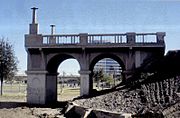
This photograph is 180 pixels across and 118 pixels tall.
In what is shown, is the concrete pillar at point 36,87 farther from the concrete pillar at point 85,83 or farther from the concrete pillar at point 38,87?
the concrete pillar at point 85,83

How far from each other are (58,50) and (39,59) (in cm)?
227

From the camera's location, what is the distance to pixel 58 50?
119 feet

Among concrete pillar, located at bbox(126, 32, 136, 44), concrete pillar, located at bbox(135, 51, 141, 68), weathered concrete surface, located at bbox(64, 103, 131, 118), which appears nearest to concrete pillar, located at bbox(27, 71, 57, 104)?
weathered concrete surface, located at bbox(64, 103, 131, 118)

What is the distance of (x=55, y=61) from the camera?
3925 cm

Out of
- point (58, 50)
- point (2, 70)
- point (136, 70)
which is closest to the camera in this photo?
point (136, 70)

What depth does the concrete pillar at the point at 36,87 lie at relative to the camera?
36.6 meters

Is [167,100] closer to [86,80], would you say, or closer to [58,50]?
[86,80]

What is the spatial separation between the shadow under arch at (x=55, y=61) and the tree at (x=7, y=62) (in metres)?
11.5

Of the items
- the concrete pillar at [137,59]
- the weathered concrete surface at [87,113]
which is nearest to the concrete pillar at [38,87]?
the weathered concrete surface at [87,113]

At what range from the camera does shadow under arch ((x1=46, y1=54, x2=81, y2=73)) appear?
37112 mm

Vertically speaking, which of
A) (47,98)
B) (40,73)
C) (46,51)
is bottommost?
(47,98)

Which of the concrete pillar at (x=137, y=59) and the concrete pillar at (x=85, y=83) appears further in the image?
the concrete pillar at (x=85, y=83)

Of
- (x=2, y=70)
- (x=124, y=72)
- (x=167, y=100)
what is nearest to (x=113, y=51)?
(x=124, y=72)

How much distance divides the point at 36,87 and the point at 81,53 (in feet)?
20.3
